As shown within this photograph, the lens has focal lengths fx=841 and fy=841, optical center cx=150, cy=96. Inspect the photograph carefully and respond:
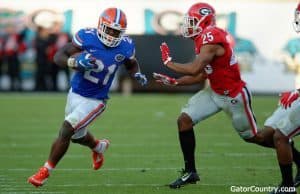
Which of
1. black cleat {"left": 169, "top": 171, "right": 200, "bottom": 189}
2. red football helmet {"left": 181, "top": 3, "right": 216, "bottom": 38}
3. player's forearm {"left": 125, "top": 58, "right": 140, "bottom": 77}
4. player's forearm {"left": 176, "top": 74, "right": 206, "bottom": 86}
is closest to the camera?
black cleat {"left": 169, "top": 171, "right": 200, "bottom": 189}

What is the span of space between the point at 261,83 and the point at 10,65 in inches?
219

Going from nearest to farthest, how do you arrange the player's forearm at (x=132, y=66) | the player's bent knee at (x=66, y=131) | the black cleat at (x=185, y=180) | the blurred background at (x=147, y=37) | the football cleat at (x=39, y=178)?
the football cleat at (x=39, y=178) < the player's bent knee at (x=66, y=131) < the black cleat at (x=185, y=180) < the player's forearm at (x=132, y=66) < the blurred background at (x=147, y=37)

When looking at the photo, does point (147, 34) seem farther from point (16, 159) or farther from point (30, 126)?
point (16, 159)

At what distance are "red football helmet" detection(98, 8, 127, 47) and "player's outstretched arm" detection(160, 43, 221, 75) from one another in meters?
0.42

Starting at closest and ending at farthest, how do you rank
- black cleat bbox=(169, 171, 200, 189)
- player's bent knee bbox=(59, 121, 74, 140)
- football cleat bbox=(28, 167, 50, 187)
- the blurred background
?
football cleat bbox=(28, 167, 50, 187) < player's bent knee bbox=(59, 121, 74, 140) < black cleat bbox=(169, 171, 200, 189) < the blurred background

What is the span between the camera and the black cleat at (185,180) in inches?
273

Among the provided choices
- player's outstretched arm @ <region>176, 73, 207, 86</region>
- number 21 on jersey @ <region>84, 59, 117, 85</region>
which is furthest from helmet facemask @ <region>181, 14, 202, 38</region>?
number 21 on jersey @ <region>84, 59, 117, 85</region>

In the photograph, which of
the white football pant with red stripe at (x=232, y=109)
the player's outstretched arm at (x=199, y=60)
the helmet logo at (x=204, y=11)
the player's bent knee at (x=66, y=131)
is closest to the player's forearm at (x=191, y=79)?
the white football pant with red stripe at (x=232, y=109)

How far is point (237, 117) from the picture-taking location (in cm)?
712

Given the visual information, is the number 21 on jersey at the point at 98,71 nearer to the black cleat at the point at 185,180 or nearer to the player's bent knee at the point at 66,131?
the player's bent knee at the point at 66,131

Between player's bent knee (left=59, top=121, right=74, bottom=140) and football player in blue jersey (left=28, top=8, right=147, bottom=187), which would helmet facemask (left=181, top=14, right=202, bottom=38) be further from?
player's bent knee (left=59, top=121, right=74, bottom=140)

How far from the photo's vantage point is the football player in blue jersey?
6848mm

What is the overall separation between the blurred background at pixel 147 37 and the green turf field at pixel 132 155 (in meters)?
4.06

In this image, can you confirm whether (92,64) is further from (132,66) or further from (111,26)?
(132,66)
